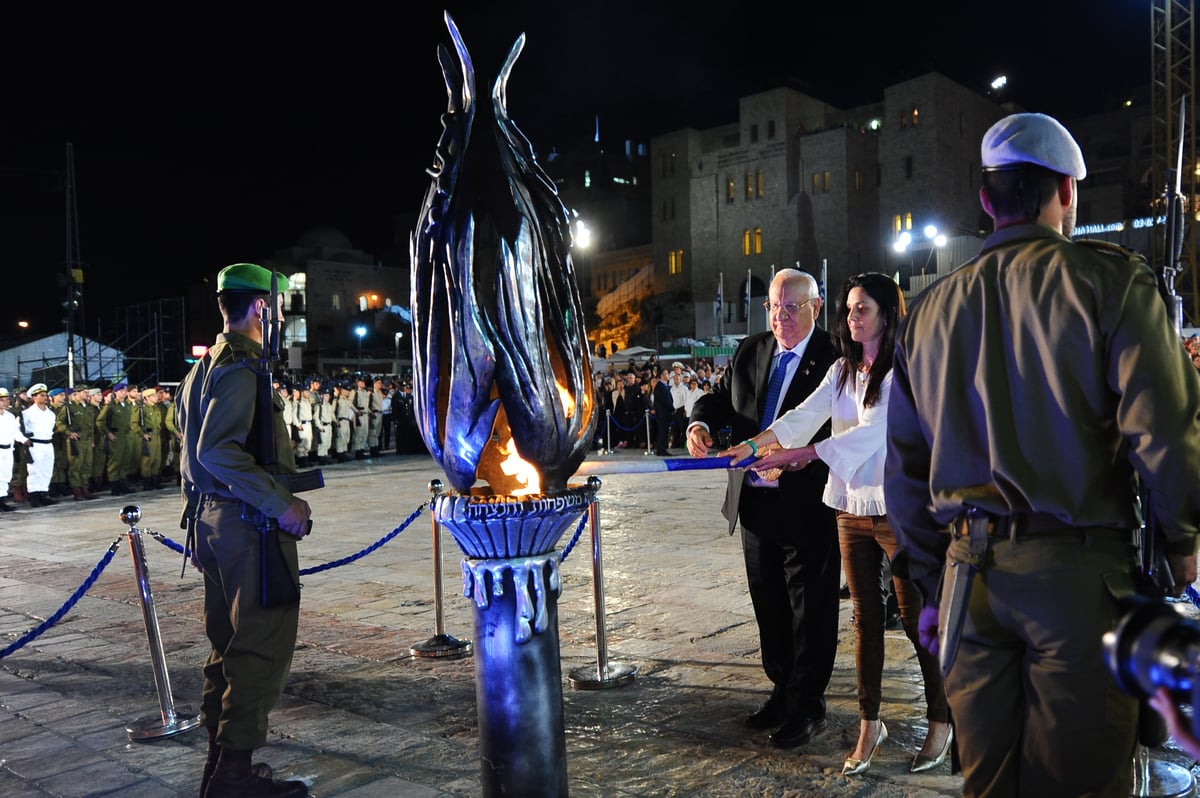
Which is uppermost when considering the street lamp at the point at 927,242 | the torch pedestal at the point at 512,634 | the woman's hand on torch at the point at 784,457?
the street lamp at the point at 927,242

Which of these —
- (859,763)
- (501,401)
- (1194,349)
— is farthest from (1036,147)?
(1194,349)

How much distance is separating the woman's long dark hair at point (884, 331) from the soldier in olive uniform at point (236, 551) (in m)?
2.37

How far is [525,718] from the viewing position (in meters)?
2.61

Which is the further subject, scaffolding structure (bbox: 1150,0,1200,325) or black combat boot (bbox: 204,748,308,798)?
scaffolding structure (bbox: 1150,0,1200,325)

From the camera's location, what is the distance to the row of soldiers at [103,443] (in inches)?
638


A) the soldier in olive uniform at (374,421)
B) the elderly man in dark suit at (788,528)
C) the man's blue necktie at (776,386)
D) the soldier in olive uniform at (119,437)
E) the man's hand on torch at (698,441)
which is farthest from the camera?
the soldier in olive uniform at (374,421)

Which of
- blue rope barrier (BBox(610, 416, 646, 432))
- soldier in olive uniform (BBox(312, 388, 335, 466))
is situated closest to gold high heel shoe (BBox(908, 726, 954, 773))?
blue rope barrier (BBox(610, 416, 646, 432))

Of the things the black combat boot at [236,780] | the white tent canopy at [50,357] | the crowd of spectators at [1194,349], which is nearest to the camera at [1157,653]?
the black combat boot at [236,780]

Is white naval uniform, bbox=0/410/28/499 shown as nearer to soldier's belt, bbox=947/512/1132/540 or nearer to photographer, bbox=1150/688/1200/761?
soldier's belt, bbox=947/512/1132/540

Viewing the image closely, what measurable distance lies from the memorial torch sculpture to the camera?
1.56 meters

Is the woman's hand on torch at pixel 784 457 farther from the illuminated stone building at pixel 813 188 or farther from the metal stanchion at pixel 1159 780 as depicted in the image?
the illuminated stone building at pixel 813 188

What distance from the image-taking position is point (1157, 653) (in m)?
1.38

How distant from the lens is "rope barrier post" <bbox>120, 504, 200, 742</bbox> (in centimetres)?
449

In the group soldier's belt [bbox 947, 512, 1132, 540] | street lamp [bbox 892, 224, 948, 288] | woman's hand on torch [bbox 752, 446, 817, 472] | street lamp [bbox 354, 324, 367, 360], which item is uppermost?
street lamp [bbox 892, 224, 948, 288]
